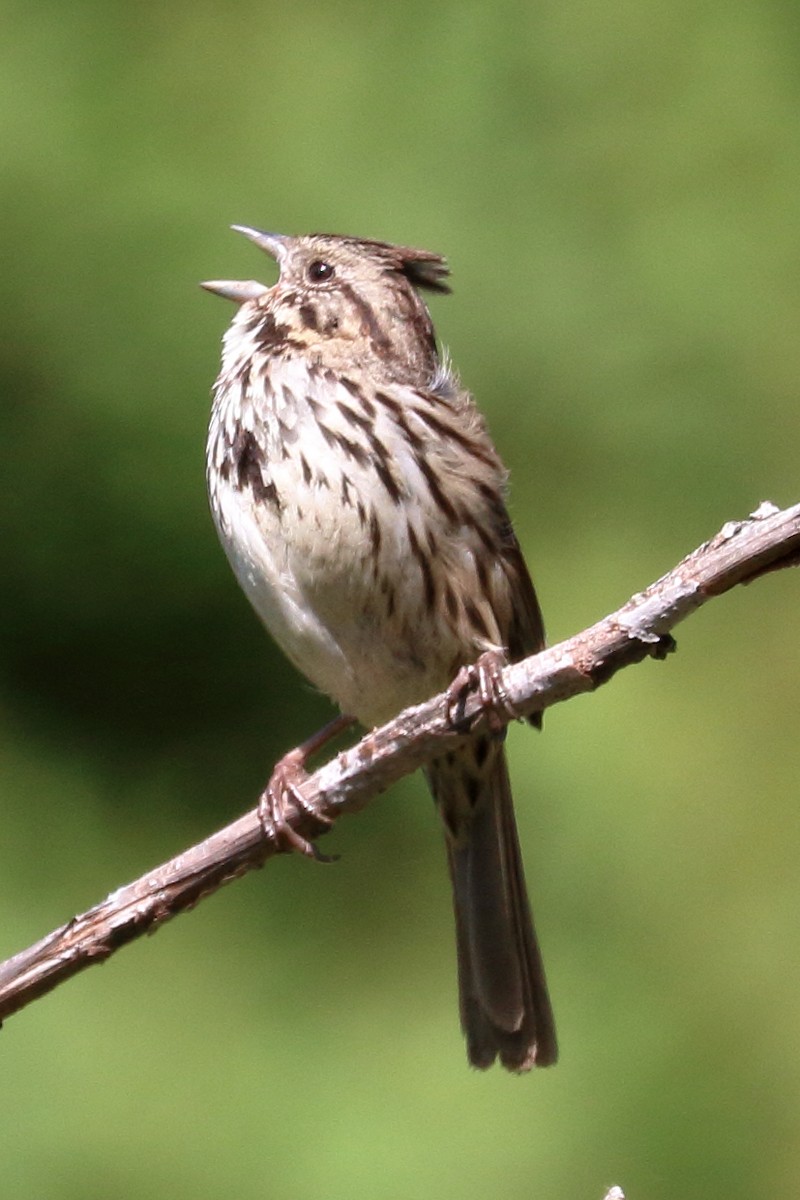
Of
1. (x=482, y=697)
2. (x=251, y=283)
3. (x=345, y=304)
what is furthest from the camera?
(x=251, y=283)

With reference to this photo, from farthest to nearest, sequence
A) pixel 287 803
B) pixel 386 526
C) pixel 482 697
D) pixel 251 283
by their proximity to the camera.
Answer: pixel 251 283 → pixel 386 526 → pixel 287 803 → pixel 482 697

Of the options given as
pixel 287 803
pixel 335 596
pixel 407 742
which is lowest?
pixel 407 742

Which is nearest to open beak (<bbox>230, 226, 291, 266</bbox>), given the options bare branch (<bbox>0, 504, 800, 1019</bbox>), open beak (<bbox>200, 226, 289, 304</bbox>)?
open beak (<bbox>200, 226, 289, 304</bbox>)

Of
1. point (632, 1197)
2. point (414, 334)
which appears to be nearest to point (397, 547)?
point (414, 334)

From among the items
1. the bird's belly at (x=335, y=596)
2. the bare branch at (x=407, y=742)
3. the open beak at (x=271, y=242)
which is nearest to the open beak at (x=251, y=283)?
the open beak at (x=271, y=242)

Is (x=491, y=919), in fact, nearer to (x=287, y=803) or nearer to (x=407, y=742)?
(x=287, y=803)

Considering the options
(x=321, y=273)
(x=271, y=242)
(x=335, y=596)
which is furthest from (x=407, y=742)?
(x=271, y=242)

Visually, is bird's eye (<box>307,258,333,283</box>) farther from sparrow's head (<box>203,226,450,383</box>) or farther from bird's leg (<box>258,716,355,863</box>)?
bird's leg (<box>258,716,355,863</box>)
